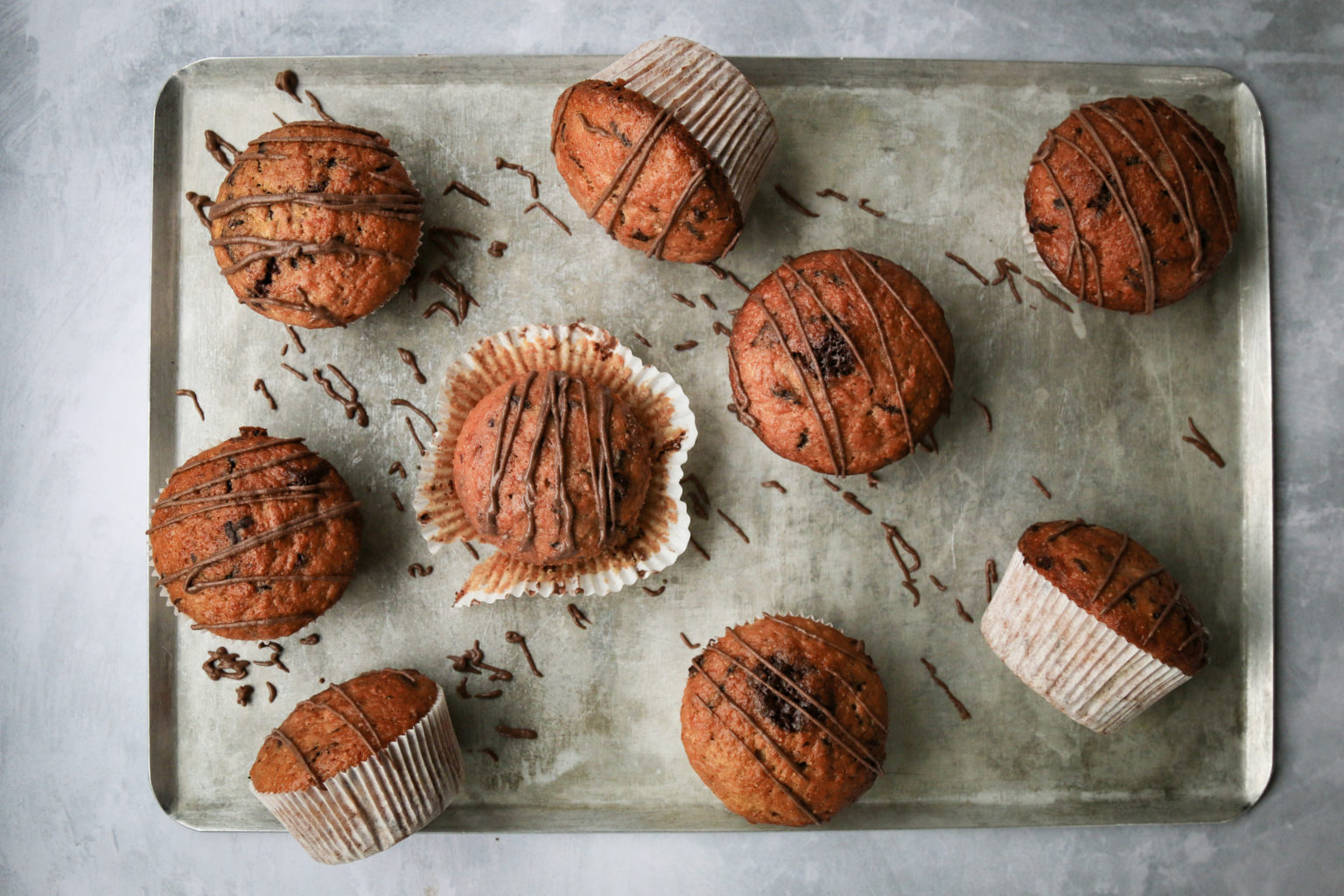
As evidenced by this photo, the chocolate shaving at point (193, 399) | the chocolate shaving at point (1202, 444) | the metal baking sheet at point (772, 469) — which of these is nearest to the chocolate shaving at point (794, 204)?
the metal baking sheet at point (772, 469)

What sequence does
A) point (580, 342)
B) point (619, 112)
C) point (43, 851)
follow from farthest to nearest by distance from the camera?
1. point (43, 851)
2. point (580, 342)
3. point (619, 112)

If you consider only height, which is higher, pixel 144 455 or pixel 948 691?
pixel 144 455

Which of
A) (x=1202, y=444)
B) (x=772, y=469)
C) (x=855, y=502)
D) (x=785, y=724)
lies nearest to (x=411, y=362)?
(x=772, y=469)

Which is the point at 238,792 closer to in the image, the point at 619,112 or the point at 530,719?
the point at 530,719

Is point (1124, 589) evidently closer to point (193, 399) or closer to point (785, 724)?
point (785, 724)

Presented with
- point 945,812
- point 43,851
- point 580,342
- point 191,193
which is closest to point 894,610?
point 945,812
